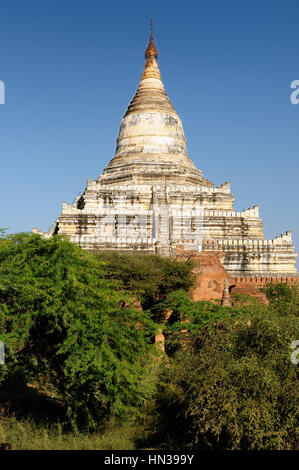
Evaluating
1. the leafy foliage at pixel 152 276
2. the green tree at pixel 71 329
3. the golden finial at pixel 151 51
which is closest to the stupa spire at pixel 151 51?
the golden finial at pixel 151 51

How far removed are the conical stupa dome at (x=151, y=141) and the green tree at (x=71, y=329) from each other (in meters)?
22.6

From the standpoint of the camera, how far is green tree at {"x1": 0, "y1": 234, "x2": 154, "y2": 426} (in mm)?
11469

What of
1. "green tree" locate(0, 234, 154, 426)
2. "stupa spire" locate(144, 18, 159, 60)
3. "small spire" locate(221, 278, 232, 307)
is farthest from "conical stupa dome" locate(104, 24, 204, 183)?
Answer: "green tree" locate(0, 234, 154, 426)

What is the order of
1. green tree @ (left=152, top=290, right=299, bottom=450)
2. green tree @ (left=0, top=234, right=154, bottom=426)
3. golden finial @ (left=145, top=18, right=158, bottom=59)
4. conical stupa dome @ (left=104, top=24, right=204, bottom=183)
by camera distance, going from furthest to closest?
golden finial @ (left=145, top=18, right=158, bottom=59), conical stupa dome @ (left=104, top=24, right=204, bottom=183), green tree @ (left=0, top=234, right=154, bottom=426), green tree @ (left=152, top=290, right=299, bottom=450)

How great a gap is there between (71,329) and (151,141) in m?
28.1

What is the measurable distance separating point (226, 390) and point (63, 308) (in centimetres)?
395

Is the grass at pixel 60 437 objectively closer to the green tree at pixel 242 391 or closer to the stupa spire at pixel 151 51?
the green tree at pixel 242 391

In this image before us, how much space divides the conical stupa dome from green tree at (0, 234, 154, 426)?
22561 mm

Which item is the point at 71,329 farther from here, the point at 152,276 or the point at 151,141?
the point at 151,141

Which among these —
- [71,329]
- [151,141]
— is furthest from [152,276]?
[151,141]

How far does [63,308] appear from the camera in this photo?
11.6 meters

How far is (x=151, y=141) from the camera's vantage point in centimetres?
3803

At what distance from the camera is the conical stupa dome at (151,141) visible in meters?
35.6

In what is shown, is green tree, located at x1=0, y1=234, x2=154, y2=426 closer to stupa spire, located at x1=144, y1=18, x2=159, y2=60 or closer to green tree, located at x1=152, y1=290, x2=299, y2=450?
green tree, located at x1=152, y1=290, x2=299, y2=450
